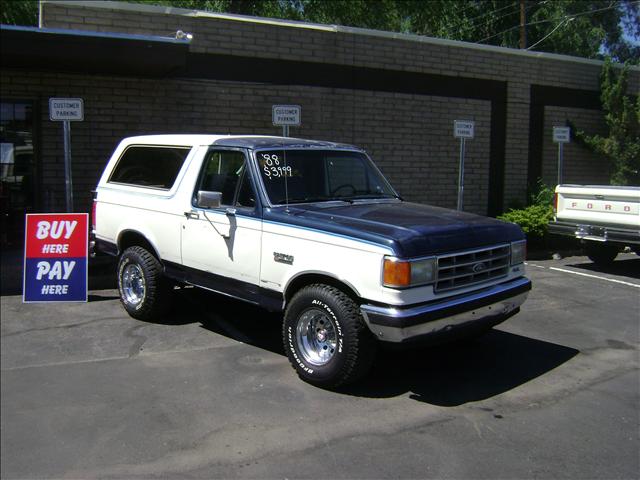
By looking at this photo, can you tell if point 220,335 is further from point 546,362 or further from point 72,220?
point 546,362

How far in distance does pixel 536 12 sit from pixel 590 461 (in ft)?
86.2

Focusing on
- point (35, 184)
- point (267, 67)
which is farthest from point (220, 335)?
point (267, 67)

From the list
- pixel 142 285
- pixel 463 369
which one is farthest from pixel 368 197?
pixel 142 285

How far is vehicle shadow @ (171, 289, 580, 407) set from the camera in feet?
17.1

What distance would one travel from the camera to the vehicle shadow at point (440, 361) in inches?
206

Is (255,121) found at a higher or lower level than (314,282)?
higher

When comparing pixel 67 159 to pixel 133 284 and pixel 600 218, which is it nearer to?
pixel 133 284

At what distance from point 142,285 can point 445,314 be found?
138 inches

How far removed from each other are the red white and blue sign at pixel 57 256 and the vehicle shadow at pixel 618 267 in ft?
27.4

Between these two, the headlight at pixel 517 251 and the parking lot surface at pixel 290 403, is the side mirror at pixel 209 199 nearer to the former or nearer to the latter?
the parking lot surface at pixel 290 403

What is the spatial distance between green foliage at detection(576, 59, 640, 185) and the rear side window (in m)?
11.5

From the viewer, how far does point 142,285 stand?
269 inches

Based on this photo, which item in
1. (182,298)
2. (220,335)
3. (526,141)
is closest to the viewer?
(220,335)

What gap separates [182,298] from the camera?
25.9 ft
